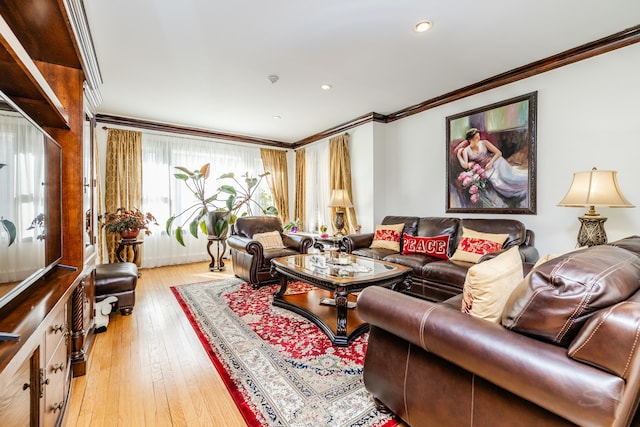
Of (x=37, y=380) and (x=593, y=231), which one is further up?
(x=593, y=231)

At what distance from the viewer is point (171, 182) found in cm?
537

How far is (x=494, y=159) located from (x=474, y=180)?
0.33 meters

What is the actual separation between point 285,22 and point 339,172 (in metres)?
3.03

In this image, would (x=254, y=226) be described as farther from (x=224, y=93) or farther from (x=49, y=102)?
(x=49, y=102)

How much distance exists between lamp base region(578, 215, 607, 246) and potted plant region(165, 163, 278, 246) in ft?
14.9

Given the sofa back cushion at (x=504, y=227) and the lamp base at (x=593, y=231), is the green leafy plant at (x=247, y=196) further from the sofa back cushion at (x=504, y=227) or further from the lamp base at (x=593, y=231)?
the lamp base at (x=593, y=231)

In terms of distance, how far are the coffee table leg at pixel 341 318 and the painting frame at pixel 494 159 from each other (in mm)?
2349

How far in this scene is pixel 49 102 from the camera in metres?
1.44

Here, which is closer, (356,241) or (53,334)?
(53,334)

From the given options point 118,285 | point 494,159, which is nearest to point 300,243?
point 118,285

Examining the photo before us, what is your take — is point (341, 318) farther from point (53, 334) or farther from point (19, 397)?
point (19, 397)

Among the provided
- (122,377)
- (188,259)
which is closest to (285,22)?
(122,377)

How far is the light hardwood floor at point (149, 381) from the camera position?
1.57 m

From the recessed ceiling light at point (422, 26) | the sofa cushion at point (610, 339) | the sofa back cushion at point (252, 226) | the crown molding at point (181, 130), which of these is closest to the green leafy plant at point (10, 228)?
the sofa cushion at point (610, 339)
